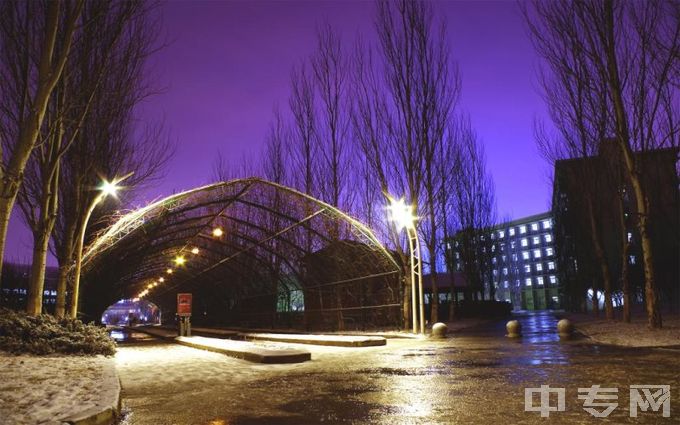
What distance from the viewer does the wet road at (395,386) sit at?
5.75 m

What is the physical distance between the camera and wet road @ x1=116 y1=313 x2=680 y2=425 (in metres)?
5.75

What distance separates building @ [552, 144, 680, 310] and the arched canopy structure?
1037cm

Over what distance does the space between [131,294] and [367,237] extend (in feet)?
170

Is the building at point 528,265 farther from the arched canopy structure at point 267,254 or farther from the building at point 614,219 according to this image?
the arched canopy structure at point 267,254

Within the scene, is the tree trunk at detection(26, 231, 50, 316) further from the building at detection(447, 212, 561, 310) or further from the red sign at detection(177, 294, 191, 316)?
the building at detection(447, 212, 561, 310)

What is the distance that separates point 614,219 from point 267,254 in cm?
2089

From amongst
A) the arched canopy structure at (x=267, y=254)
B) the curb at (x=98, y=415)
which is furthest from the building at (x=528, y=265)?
the curb at (x=98, y=415)

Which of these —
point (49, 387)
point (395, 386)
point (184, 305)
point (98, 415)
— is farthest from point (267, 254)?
point (98, 415)

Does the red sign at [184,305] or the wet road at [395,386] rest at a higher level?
the red sign at [184,305]

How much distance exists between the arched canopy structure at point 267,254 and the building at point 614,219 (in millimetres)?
10369

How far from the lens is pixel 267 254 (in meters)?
30.4

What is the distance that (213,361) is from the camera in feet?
42.9

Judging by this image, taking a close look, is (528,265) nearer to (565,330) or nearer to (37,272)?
(565,330)

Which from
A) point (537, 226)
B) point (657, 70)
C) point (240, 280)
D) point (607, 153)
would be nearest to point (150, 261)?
point (240, 280)
